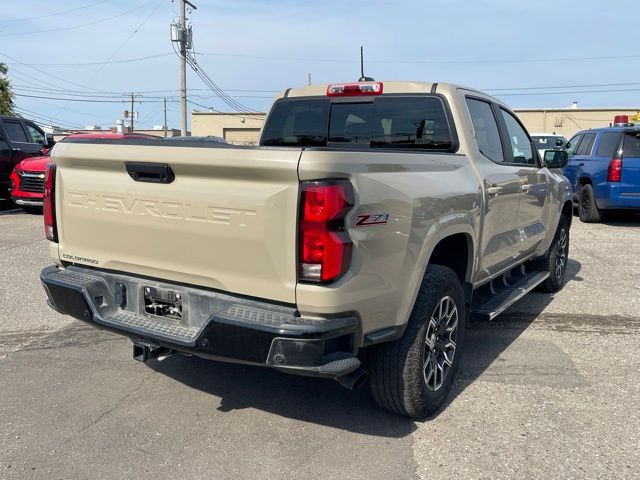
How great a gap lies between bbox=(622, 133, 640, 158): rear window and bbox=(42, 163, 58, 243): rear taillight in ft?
32.4

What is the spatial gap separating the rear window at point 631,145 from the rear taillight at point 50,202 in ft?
32.4

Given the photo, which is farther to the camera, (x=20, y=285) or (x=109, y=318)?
(x=20, y=285)

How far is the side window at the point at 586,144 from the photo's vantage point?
11353 millimetres

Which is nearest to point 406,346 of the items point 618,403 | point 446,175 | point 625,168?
point 446,175

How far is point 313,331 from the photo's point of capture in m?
2.55

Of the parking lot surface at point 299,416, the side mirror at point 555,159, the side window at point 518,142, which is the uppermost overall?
the side window at point 518,142

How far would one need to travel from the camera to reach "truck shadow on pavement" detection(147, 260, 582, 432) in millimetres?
3416

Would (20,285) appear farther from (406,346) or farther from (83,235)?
(406,346)

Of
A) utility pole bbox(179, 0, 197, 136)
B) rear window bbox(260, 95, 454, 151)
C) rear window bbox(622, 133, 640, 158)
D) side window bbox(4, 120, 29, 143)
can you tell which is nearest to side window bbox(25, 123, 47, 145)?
side window bbox(4, 120, 29, 143)

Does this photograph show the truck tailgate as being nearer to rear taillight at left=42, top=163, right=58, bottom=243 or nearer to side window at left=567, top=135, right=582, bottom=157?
rear taillight at left=42, top=163, right=58, bottom=243

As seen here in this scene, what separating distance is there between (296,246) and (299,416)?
4.47ft

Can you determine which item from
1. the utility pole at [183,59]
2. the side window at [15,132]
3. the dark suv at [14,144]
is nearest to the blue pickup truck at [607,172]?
the dark suv at [14,144]

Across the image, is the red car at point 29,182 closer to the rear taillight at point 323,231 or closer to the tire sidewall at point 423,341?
the tire sidewall at point 423,341

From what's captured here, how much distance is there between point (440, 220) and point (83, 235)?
2086 mm
